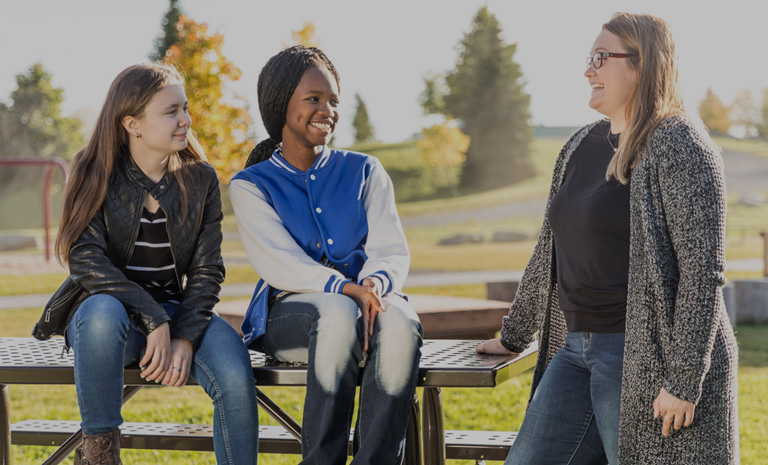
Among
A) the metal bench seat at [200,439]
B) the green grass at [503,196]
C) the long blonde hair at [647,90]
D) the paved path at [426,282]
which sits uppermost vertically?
the long blonde hair at [647,90]

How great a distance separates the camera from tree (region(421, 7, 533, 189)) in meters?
50.0

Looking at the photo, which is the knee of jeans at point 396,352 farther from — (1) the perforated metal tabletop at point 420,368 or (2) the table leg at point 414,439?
(2) the table leg at point 414,439

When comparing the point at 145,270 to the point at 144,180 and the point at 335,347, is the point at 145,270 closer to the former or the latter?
the point at 144,180

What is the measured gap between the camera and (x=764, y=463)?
421 centimetres

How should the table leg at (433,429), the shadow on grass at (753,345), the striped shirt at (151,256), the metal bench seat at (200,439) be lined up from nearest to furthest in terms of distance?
the striped shirt at (151,256)
the table leg at (433,429)
the metal bench seat at (200,439)
the shadow on grass at (753,345)

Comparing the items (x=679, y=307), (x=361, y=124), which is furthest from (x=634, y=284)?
(x=361, y=124)

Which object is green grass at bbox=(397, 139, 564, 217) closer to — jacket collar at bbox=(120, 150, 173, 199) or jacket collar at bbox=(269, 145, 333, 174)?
jacket collar at bbox=(269, 145, 333, 174)

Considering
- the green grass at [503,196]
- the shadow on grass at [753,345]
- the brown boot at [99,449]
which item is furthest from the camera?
the green grass at [503,196]

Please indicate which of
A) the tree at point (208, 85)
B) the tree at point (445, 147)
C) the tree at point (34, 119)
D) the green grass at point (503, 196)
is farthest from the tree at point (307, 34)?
the tree at point (34, 119)

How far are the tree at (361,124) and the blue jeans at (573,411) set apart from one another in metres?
61.0

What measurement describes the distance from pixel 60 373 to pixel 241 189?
840mm

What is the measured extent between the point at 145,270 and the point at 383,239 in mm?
816

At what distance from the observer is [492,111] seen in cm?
5009

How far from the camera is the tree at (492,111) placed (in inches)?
1969
